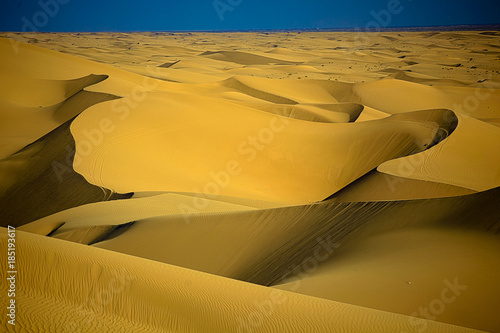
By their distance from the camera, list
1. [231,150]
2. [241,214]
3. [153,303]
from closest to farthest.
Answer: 1. [153,303]
2. [241,214]
3. [231,150]

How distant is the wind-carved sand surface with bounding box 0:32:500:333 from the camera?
18.7ft

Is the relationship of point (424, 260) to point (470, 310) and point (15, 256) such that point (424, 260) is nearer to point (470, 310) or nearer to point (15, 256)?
point (470, 310)

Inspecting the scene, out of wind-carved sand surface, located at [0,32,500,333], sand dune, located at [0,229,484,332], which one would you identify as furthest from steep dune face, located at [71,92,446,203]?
sand dune, located at [0,229,484,332]

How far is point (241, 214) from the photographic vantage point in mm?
10992

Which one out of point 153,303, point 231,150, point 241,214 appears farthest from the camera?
point 231,150

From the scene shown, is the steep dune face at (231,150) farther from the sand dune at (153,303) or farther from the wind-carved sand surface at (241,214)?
the sand dune at (153,303)

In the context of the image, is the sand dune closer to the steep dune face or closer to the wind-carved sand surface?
the wind-carved sand surface

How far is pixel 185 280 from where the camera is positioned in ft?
21.0

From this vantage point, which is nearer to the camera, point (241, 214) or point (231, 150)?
point (241, 214)

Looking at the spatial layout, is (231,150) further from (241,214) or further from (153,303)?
(153,303)

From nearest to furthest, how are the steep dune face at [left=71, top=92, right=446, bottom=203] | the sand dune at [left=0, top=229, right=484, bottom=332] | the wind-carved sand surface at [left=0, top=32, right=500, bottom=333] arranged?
the sand dune at [left=0, top=229, right=484, bottom=332] → the wind-carved sand surface at [left=0, top=32, right=500, bottom=333] → the steep dune face at [left=71, top=92, right=446, bottom=203]

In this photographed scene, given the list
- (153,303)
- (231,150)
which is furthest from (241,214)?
(231,150)

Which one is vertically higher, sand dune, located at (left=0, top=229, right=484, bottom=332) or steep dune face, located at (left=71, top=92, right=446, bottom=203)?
sand dune, located at (left=0, top=229, right=484, bottom=332)

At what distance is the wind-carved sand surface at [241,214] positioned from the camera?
5.70 meters
